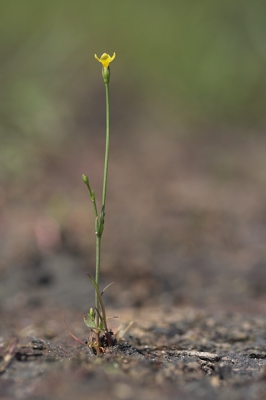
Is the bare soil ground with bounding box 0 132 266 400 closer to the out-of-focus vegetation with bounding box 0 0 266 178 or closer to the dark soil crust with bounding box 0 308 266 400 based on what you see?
the dark soil crust with bounding box 0 308 266 400

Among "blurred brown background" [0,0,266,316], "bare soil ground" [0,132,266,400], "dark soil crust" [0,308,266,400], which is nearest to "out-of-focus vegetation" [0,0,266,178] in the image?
"blurred brown background" [0,0,266,316]

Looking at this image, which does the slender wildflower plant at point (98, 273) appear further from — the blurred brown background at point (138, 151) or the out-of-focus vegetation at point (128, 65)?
the out-of-focus vegetation at point (128, 65)

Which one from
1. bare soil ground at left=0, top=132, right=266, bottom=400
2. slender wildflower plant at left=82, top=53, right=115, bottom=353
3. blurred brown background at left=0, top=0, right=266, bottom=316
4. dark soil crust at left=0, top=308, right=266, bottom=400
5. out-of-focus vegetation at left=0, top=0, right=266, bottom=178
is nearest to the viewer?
dark soil crust at left=0, top=308, right=266, bottom=400

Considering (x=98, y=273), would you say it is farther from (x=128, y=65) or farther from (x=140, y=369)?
(x=128, y=65)

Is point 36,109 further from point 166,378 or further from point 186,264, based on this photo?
point 166,378

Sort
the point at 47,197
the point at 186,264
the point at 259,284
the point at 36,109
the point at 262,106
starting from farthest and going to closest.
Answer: the point at 262,106 < the point at 36,109 < the point at 47,197 < the point at 186,264 < the point at 259,284

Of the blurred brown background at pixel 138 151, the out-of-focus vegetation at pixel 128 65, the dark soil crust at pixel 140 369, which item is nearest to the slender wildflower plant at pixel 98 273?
the dark soil crust at pixel 140 369

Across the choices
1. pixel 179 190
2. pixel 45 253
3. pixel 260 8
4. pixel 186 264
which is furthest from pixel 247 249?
pixel 260 8
